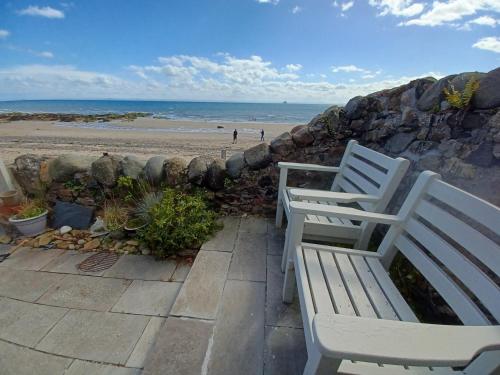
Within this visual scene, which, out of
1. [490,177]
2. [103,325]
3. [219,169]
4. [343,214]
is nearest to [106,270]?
[103,325]

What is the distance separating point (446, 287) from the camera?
1236mm

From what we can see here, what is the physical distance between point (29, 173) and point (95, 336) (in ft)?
9.16

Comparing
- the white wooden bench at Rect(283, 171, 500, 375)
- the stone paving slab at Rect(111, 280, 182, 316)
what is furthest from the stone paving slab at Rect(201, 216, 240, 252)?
the white wooden bench at Rect(283, 171, 500, 375)

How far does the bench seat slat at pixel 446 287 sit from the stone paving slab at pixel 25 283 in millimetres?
2864

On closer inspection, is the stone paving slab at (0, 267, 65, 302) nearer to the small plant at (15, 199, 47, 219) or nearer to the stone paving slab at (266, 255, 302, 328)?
the small plant at (15, 199, 47, 219)

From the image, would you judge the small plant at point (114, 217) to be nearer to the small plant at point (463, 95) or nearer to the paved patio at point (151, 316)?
the paved patio at point (151, 316)

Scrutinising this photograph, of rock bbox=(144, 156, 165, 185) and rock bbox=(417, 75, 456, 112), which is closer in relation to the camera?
rock bbox=(417, 75, 456, 112)

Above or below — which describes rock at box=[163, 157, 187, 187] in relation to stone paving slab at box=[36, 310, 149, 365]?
above

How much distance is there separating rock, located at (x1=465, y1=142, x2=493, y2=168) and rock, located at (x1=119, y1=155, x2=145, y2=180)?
3307 mm

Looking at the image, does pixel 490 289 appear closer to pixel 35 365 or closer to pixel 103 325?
pixel 103 325

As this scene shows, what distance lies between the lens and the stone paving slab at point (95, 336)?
160cm

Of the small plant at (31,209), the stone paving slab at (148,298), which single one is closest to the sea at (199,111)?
the small plant at (31,209)

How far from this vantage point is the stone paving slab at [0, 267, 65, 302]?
2.09 metres

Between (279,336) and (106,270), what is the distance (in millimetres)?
1770
